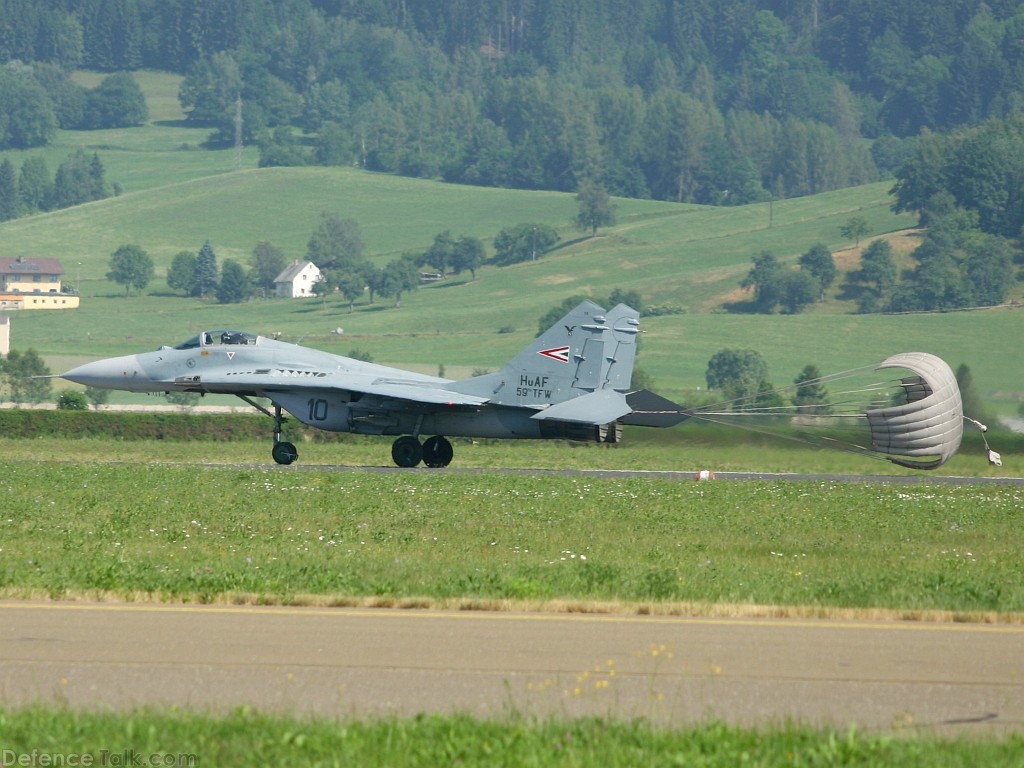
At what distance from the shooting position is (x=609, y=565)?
1619 centimetres

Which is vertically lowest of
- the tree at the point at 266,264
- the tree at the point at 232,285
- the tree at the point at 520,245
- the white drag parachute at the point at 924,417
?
the white drag parachute at the point at 924,417

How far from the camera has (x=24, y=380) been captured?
252 feet

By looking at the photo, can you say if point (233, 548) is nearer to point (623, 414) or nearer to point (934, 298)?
point (623, 414)

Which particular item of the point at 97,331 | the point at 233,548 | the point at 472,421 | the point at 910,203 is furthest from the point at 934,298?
the point at 233,548

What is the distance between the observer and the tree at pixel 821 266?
140 metres

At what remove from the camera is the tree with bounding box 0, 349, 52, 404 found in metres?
75.4

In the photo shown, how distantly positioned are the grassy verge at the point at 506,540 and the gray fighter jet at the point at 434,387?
7.93 ft

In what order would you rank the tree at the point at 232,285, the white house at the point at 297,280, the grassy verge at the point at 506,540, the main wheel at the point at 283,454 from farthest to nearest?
the white house at the point at 297,280
the tree at the point at 232,285
the main wheel at the point at 283,454
the grassy verge at the point at 506,540

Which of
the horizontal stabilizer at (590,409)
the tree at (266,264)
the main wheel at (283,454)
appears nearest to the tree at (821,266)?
the tree at (266,264)

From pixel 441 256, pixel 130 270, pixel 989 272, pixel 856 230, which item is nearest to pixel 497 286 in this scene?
pixel 441 256

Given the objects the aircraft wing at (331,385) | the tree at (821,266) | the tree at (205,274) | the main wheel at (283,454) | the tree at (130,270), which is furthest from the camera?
the tree at (205,274)

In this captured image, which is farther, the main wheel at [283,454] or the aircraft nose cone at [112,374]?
the aircraft nose cone at [112,374]

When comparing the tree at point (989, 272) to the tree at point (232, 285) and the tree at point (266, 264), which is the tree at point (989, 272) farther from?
the tree at point (266, 264)

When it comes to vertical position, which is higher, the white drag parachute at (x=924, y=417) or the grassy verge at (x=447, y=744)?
the white drag parachute at (x=924, y=417)
